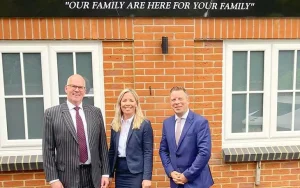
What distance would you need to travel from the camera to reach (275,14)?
11.3ft

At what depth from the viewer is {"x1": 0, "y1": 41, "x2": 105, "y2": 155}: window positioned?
3371mm

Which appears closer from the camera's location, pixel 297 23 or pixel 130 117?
pixel 130 117

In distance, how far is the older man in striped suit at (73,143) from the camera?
248cm

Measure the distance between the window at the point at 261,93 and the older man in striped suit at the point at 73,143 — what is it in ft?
5.73

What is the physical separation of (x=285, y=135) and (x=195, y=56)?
1532 millimetres

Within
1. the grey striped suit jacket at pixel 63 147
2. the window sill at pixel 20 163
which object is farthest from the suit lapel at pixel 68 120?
the window sill at pixel 20 163

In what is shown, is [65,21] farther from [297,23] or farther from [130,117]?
[297,23]

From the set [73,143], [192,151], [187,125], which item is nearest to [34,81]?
[73,143]

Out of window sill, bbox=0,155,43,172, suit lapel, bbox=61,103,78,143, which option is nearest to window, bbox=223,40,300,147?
suit lapel, bbox=61,103,78,143

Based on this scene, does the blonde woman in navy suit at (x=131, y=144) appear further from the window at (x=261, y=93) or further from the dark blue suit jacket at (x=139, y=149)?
the window at (x=261, y=93)

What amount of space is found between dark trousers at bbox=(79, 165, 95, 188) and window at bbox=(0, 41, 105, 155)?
3.38 ft

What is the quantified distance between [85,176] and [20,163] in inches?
46.3

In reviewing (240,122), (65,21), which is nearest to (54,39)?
(65,21)

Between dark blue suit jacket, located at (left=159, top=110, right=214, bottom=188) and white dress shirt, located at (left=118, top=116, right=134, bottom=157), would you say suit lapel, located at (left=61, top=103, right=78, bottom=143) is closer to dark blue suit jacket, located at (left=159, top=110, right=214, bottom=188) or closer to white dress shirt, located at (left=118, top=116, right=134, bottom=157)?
white dress shirt, located at (left=118, top=116, right=134, bottom=157)
